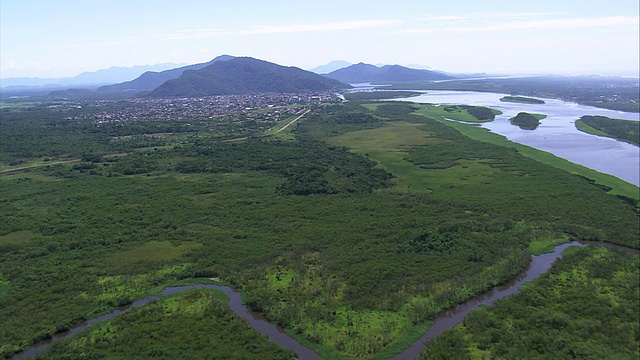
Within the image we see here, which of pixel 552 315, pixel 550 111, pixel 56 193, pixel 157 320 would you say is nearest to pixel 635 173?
pixel 552 315

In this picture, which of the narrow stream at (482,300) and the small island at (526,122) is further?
the small island at (526,122)

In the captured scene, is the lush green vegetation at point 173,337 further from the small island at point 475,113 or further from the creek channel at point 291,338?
the small island at point 475,113

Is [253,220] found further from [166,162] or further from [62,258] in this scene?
[166,162]

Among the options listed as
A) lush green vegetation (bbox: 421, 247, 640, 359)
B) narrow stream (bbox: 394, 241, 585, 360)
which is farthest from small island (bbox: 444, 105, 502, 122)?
lush green vegetation (bbox: 421, 247, 640, 359)

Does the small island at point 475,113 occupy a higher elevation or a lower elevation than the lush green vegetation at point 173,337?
higher

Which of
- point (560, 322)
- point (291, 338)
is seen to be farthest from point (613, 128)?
point (291, 338)

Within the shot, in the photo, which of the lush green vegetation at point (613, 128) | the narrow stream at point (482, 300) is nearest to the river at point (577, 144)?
the lush green vegetation at point (613, 128)
